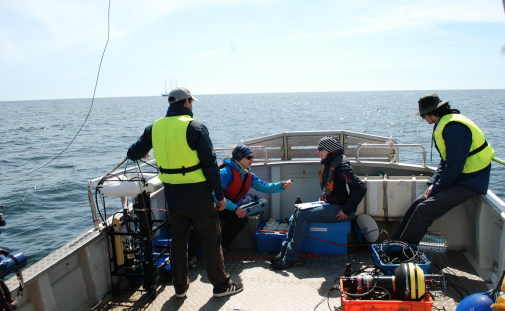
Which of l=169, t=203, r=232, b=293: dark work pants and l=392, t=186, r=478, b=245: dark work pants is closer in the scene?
l=169, t=203, r=232, b=293: dark work pants

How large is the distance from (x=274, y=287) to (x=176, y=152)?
178cm

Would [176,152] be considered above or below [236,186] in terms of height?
above

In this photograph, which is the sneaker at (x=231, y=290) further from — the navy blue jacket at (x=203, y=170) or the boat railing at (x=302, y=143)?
the boat railing at (x=302, y=143)

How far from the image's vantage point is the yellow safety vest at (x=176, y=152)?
3.16 m

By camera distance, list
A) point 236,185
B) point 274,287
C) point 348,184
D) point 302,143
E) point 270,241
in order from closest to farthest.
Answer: point 274,287
point 348,184
point 236,185
point 270,241
point 302,143

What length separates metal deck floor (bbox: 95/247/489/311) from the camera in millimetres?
3514

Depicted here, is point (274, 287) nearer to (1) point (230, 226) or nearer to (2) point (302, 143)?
(1) point (230, 226)

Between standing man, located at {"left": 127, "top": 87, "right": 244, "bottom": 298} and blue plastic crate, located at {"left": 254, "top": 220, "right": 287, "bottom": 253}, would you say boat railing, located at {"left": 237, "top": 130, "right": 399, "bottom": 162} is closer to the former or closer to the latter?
blue plastic crate, located at {"left": 254, "top": 220, "right": 287, "bottom": 253}

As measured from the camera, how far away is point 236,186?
469 cm

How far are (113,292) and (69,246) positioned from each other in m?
0.73

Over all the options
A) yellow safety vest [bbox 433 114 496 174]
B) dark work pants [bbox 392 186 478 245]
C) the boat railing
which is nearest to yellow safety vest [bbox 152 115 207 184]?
dark work pants [bbox 392 186 478 245]

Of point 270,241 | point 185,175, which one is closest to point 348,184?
point 270,241

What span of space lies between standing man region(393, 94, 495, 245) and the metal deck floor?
0.68m

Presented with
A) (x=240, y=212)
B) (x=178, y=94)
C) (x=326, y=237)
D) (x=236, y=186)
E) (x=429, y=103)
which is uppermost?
(x=178, y=94)
